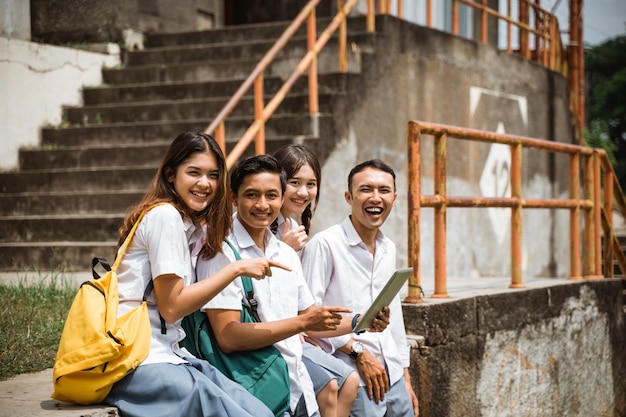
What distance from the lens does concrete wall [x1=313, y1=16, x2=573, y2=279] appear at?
31.4ft

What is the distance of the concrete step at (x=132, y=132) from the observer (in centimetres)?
932

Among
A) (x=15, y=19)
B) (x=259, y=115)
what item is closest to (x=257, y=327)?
(x=259, y=115)

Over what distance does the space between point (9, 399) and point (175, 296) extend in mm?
887

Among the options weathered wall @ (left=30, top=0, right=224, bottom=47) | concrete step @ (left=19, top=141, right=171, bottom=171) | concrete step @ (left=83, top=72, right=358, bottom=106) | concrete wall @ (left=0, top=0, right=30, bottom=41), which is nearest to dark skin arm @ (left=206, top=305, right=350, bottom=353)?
concrete step @ (left=19, top=141, right=171, bottom=171)

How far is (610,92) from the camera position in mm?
34750

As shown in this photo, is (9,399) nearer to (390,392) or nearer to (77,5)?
(390,392)

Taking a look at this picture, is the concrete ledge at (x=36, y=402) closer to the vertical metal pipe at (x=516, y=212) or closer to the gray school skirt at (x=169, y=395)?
the gray school skirt at (x=169, y=395)

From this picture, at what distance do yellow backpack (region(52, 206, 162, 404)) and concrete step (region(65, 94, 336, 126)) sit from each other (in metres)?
6.06

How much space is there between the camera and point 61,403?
362cm

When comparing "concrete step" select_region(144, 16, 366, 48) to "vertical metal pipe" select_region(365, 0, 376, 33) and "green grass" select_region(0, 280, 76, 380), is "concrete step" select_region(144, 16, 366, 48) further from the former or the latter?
"green grass" select_region(0, 280, 76, 380)

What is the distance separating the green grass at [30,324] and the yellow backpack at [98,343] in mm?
1103

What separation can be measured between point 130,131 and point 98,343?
662cm

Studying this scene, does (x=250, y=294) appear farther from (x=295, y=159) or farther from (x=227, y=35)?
(x=227, y=35)

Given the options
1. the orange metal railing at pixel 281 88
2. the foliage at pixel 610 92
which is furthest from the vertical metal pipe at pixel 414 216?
the foliage at pixel 610 92
